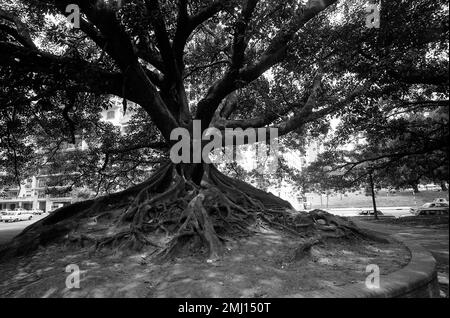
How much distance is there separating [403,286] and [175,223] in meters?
4.11

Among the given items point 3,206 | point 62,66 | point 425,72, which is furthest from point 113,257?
point 3,206

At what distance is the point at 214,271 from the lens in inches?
173

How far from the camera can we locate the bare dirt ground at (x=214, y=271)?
3.81 meters

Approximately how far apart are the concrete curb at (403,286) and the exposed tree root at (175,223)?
1.44 m

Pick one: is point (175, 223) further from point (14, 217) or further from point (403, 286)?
point (14, 217)

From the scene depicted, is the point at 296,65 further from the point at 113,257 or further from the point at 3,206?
the point at 3,206

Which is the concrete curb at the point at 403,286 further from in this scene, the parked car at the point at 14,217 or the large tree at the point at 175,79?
the parked car at the point at 14,217

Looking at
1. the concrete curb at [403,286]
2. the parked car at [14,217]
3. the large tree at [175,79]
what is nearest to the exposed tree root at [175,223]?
the large tree at [175,79]

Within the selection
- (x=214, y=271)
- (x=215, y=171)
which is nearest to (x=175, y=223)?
(x=214, y=271)

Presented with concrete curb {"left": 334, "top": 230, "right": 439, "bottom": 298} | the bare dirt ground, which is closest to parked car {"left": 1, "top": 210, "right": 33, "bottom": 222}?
the bare dirt ground

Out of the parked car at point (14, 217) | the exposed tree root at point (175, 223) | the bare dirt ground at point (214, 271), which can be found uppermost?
the exposed tree root at point (175, 223)

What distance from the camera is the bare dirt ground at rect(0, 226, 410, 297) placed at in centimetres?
381

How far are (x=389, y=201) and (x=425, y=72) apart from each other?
32179 millimetres

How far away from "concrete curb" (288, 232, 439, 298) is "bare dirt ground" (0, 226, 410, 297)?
0.63ft
